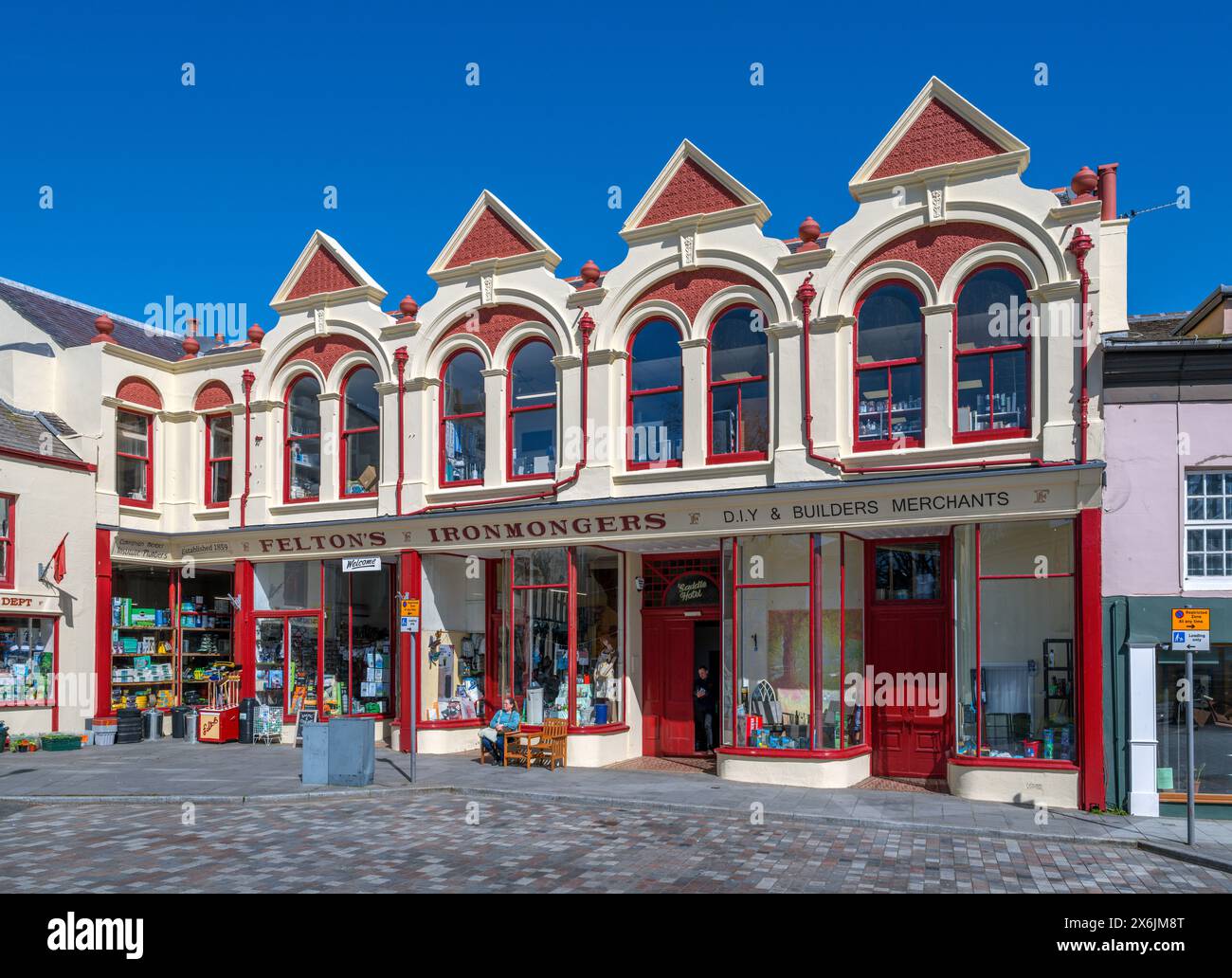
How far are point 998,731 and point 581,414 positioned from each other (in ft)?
29.8

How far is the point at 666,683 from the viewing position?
22.0m

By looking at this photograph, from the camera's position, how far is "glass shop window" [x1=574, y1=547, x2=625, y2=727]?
70.0ft

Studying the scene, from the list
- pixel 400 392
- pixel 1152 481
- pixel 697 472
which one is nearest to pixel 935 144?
pixel 1152 481

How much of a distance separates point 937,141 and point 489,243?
8.77 metres

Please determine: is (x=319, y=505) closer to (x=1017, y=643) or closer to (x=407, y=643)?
(x=407, y=643)

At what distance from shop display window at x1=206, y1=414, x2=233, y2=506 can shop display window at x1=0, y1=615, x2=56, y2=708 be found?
4.40 m

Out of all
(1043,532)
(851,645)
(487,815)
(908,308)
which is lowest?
(487,815)

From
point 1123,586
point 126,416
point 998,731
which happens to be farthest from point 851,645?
point 126,416

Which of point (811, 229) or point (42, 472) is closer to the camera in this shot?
point (811, 229)

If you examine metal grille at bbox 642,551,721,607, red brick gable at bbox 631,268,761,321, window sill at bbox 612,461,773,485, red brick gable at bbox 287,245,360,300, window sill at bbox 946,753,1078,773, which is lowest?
window sill at bbox 946,753,1078,773

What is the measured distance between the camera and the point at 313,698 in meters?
24.3

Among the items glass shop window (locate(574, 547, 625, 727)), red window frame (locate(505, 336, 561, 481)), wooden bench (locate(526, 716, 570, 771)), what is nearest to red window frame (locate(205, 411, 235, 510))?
red window frame (locate(505, 336, 561, 481))

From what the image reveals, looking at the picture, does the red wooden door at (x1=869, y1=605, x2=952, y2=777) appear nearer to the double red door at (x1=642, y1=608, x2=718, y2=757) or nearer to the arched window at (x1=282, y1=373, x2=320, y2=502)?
the double red door at (x1=642, y1=608, x2=718, y2=757)
